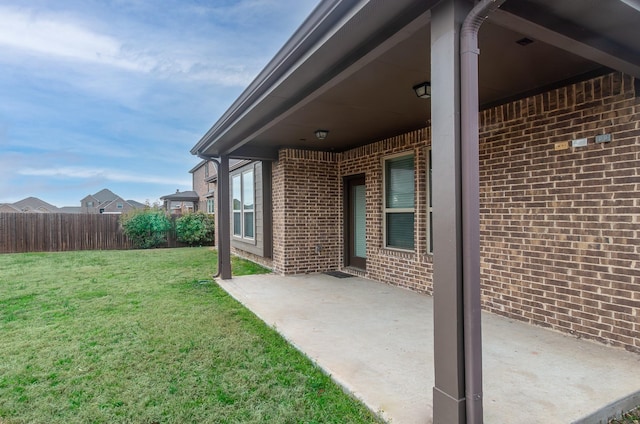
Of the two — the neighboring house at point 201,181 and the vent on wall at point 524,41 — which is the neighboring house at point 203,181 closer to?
the neighboring house at point 201,181

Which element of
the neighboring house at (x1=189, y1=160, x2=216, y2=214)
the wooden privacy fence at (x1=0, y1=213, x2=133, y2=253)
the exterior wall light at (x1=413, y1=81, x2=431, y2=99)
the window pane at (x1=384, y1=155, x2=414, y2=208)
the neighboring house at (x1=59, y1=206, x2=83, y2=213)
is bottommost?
the wooden privacy fence at (x1=0, y1=213, x2=133, y2=253)

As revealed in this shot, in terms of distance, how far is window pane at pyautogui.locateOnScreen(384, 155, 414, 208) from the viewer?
19.5 feet

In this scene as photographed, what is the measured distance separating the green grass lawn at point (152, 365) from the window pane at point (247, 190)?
155 inches

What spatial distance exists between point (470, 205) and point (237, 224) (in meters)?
9.49

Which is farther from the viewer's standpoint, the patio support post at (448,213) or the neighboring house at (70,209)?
the neighboring house at (70,209)

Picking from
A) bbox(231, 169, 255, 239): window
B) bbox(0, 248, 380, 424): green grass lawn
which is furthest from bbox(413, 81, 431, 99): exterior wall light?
bbox(231, 169, 255, 239): window

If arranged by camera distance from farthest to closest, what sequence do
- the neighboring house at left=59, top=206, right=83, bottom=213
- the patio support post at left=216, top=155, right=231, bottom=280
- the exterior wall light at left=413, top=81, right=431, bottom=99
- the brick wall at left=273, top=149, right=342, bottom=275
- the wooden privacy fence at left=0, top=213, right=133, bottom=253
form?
the neighboring house at left=59, top=206, right=83, bottom=213, the wooden privacy fence at left=0, top=213, right=133, bottom=253, the brick wall at left=273, top=149, right=342, bottom=275, the patio support post at left=216, top=155, right=231, bottom=280, the exterior wall light at left=413, top=81, right=431, bottom=99

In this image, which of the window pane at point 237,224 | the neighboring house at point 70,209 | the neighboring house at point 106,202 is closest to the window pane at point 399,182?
the window pane at point 237,224

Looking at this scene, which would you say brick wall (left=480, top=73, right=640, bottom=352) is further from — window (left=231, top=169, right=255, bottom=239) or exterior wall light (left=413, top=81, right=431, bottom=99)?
window (left=231, top=169, right=255, bottom=239)

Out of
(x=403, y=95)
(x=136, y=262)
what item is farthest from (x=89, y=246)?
(x=403, y=95)

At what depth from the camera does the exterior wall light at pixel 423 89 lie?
3.63 meters

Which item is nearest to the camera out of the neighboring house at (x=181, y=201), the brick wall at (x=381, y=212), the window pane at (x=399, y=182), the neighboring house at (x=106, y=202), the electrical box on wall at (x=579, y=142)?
the electrical box on wall at (x=579, y=142)

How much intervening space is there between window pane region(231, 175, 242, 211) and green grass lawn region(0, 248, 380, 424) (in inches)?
188

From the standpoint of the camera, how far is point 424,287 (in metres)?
5.48
